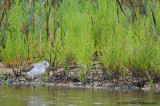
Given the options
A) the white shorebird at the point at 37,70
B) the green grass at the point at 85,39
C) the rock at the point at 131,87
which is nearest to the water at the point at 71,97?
the rock at the point at 131,87

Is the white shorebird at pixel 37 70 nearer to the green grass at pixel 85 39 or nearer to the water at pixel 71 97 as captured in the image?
the green grass at pixel 85 39

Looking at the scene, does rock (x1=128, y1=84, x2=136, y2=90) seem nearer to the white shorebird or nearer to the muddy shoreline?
the muddy shoreline

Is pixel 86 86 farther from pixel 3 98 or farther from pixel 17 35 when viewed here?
pixel 17 35

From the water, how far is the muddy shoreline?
1.28 ft

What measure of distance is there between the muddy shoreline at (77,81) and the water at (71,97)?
1.28ft

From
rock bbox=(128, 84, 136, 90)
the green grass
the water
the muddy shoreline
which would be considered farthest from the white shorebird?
rock bbox=(128, 84, 136, 90)

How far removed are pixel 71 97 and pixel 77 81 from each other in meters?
1.52

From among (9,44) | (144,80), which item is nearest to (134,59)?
(144,80)

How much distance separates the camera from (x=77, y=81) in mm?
7359

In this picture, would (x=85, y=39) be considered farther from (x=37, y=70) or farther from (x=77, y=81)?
(x=37, y=70)

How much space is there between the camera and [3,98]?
5.83 metres

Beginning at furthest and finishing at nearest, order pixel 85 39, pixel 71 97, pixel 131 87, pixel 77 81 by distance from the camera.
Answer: pixel 85 39 < pixel 77 81 < pixel 131 87 < pixel 71 97

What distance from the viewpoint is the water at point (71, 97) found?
5316 mm

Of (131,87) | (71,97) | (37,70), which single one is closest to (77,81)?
(37,70)
